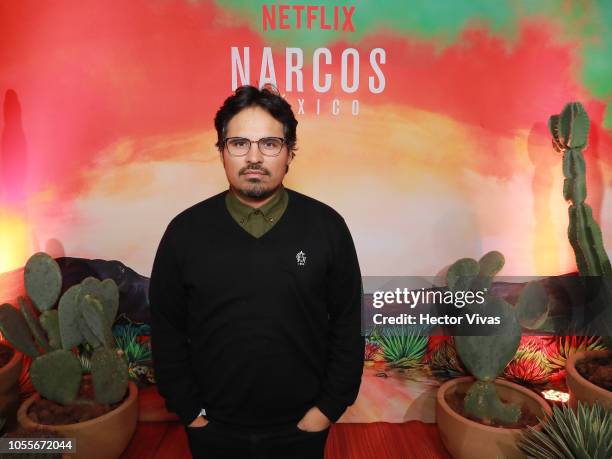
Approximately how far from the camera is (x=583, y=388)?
230 centimetres

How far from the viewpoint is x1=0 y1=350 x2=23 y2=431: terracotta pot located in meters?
2.39

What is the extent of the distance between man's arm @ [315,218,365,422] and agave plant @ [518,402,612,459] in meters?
0.77

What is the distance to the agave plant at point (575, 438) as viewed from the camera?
172 cm

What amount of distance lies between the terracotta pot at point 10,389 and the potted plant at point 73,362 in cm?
16

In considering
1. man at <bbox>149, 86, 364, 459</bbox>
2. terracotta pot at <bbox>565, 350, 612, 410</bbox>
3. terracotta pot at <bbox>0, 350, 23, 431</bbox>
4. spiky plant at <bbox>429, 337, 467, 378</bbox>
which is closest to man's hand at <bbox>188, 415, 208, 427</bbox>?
man at <bbox>149, 86, 364, 459</bbox>

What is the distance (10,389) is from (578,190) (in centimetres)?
288

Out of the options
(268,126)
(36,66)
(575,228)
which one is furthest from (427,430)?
(36,66)

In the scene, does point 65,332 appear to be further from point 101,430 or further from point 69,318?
point 101,430

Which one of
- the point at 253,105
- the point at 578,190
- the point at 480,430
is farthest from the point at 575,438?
the point at 253,105

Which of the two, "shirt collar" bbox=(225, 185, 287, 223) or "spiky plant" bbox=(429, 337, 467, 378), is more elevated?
"shirt collar" bbox=(225, 185, 287, 223)

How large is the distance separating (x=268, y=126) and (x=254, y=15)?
1.13 meters

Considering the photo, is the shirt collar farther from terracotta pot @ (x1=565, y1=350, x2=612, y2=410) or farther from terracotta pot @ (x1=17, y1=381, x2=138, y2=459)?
terracotta pot @ (x1=565, y1=350, x2=612, y2=410)

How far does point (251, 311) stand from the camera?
156cm

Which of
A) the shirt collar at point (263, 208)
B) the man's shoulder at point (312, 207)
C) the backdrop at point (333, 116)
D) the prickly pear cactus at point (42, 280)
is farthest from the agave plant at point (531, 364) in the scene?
the prickly pear cactus at point (42, 280)
